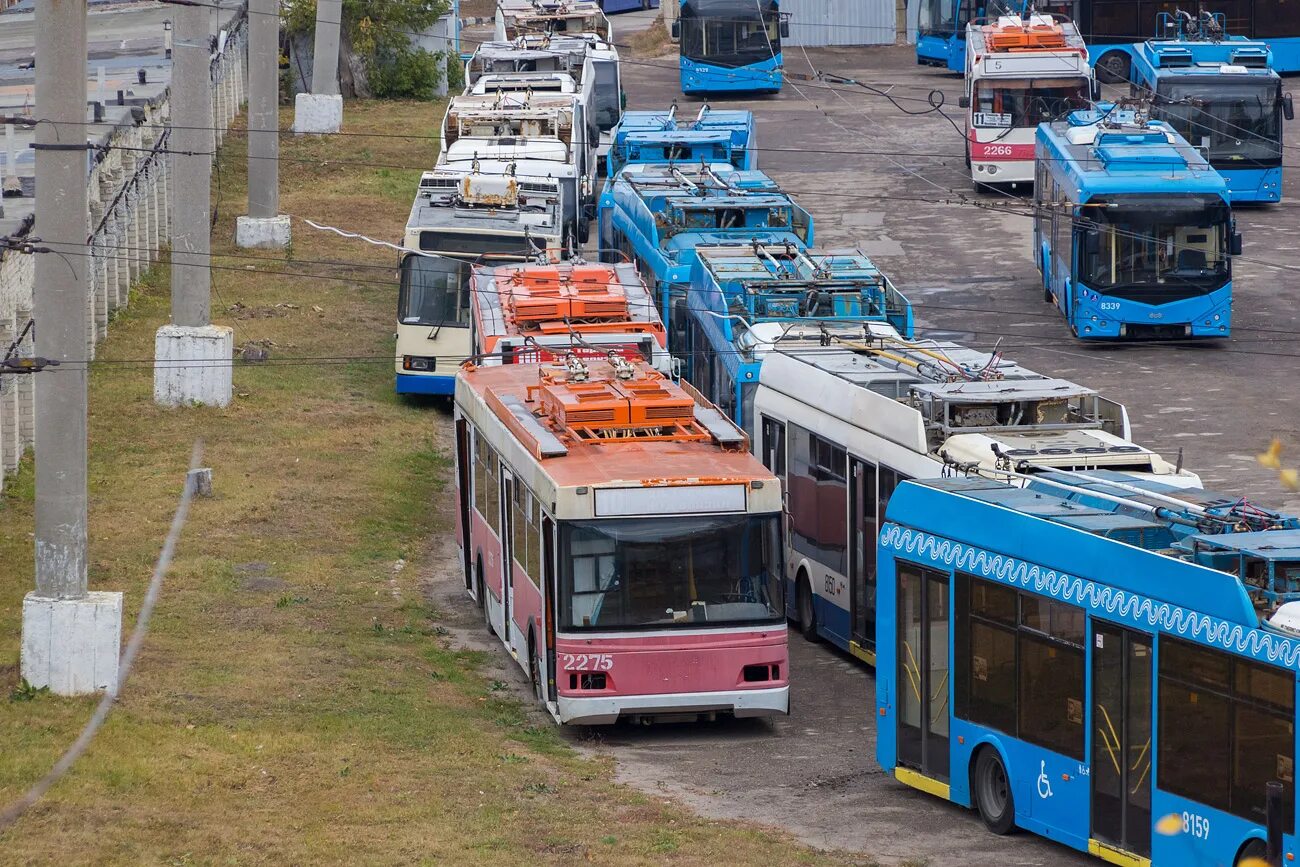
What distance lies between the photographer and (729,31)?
62.2m

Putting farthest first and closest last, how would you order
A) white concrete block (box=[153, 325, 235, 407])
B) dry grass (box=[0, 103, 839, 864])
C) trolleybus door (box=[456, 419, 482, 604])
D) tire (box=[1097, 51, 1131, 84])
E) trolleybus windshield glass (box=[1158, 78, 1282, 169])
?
tire (box=[1097, 51, 1131, 84]), trolleybus windshield glass (box=[1158, 78, 1282, 169]), white concrete block (box=[153, 325, 235, 407]), trolleybus door (box=[456, 419, 482, 604]), dry grass (box=[0, 103, 839, 864])

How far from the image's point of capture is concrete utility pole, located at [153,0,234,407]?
29625mm

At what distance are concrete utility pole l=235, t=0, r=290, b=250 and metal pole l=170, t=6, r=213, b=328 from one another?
10.1 m

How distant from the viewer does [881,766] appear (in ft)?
55.7

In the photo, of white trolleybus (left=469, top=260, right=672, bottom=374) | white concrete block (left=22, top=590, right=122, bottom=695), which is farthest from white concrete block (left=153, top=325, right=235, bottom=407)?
white concrete block (left=22, top=590, right=122, bottom=695)

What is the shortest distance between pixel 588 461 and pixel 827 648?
4491 millimetres

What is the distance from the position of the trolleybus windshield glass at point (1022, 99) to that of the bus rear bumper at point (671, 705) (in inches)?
1293

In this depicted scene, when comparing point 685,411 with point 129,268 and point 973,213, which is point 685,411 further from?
point 973,213

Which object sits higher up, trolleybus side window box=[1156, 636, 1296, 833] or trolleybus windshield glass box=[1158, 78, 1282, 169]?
trolleybus windshield glass box=[1158, 78, 1282, 169]

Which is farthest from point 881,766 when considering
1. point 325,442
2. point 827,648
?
point 325,442

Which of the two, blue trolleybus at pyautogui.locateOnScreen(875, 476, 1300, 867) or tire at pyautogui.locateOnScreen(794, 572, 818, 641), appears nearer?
blue trolleybus at pyautogui.locateOnScreen(875, 476, 1300, 867)

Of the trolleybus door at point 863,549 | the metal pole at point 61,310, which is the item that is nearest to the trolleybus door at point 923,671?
the trolleybus door at point 863,549

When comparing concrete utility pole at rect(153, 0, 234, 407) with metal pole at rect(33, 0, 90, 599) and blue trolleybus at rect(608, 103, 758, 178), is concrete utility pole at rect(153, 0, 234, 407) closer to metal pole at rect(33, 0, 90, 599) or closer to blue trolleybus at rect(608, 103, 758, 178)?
metal pole at rect(33, 0, 90, 599)

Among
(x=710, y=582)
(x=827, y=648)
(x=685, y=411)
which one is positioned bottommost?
(x=827, y=648)
